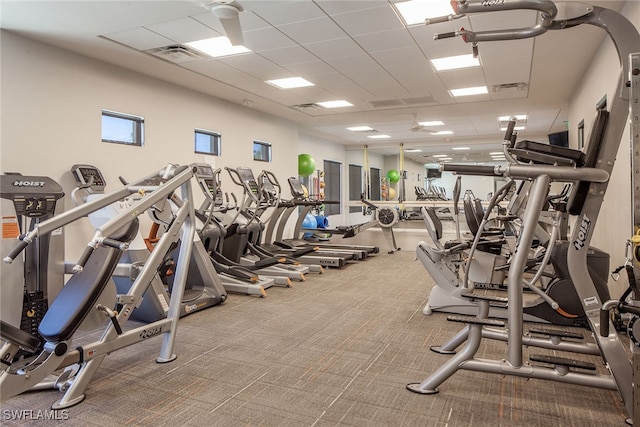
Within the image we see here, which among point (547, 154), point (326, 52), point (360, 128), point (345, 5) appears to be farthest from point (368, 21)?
point (360, 128)

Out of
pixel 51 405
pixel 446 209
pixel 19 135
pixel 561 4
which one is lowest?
pixel 51 405

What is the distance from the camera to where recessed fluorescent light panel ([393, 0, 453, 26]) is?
3.63 m

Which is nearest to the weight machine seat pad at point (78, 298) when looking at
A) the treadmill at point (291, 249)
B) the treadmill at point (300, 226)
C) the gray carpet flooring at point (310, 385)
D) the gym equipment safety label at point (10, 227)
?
the gray carpet flooring at point (310, 385)

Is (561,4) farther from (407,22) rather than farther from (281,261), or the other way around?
(281,261)

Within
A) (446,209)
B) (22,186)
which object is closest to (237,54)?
(22,186)

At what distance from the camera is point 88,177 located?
14.8 ft

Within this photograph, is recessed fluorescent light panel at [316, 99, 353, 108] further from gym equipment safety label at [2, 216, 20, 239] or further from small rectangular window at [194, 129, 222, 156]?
gym equipment safety label at [2, 216, 20, 239]

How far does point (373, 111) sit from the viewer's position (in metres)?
8.27

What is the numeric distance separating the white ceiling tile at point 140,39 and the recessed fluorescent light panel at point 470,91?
4462mm

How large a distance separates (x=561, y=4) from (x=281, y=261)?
15.0 feet

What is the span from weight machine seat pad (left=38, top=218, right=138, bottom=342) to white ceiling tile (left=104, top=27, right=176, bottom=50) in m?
2.80

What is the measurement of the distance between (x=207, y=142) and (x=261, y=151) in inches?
64.5

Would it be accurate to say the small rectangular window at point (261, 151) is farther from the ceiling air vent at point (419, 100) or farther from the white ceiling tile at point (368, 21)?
the white ceiling tile at point (368, 21)

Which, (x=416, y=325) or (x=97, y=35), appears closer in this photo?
(x=416, y=325)
